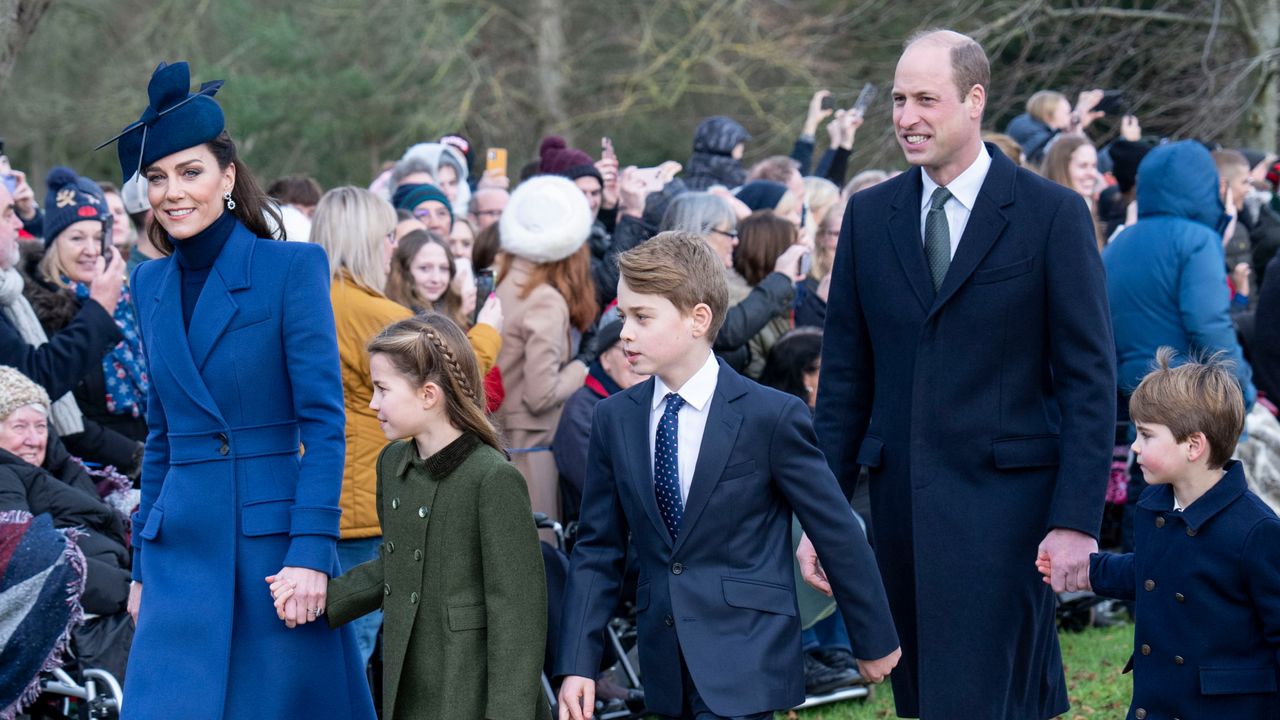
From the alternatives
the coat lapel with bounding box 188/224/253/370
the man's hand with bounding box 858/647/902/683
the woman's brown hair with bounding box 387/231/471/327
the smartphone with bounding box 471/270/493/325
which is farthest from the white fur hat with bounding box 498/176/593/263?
the man's hand with bounding box 858/647/902/683

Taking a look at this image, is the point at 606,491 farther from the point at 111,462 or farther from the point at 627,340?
the point at 111,462

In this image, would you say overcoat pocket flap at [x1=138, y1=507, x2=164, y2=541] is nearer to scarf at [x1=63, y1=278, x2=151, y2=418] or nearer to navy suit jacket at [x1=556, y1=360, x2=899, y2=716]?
navy suit jacket at [x1=556, y1=360, x2=899, y2=716]

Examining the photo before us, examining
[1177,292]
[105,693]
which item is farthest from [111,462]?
[1177,292]

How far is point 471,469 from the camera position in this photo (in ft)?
12.6

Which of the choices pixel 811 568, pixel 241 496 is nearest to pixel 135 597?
pixel 241 496

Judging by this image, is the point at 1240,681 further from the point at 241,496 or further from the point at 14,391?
the point at 14,391

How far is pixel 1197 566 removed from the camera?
3.83 m

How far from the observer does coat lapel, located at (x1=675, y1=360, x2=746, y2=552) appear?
141 inches

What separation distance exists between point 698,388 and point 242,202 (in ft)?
4.37

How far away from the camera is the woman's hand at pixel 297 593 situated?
12.1 ft

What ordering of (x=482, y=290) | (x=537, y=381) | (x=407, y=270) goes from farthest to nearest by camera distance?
(x=482, y=290) → (x=537, y=381) → (x=407, y=270)

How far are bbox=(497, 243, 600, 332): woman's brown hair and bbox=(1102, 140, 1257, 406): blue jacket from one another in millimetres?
2512

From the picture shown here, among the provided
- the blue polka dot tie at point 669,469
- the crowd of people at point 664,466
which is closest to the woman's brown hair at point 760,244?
the crowd of people at point 664,466

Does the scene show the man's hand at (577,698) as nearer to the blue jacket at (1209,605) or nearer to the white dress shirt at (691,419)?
the white dress shirt at (691,419)
